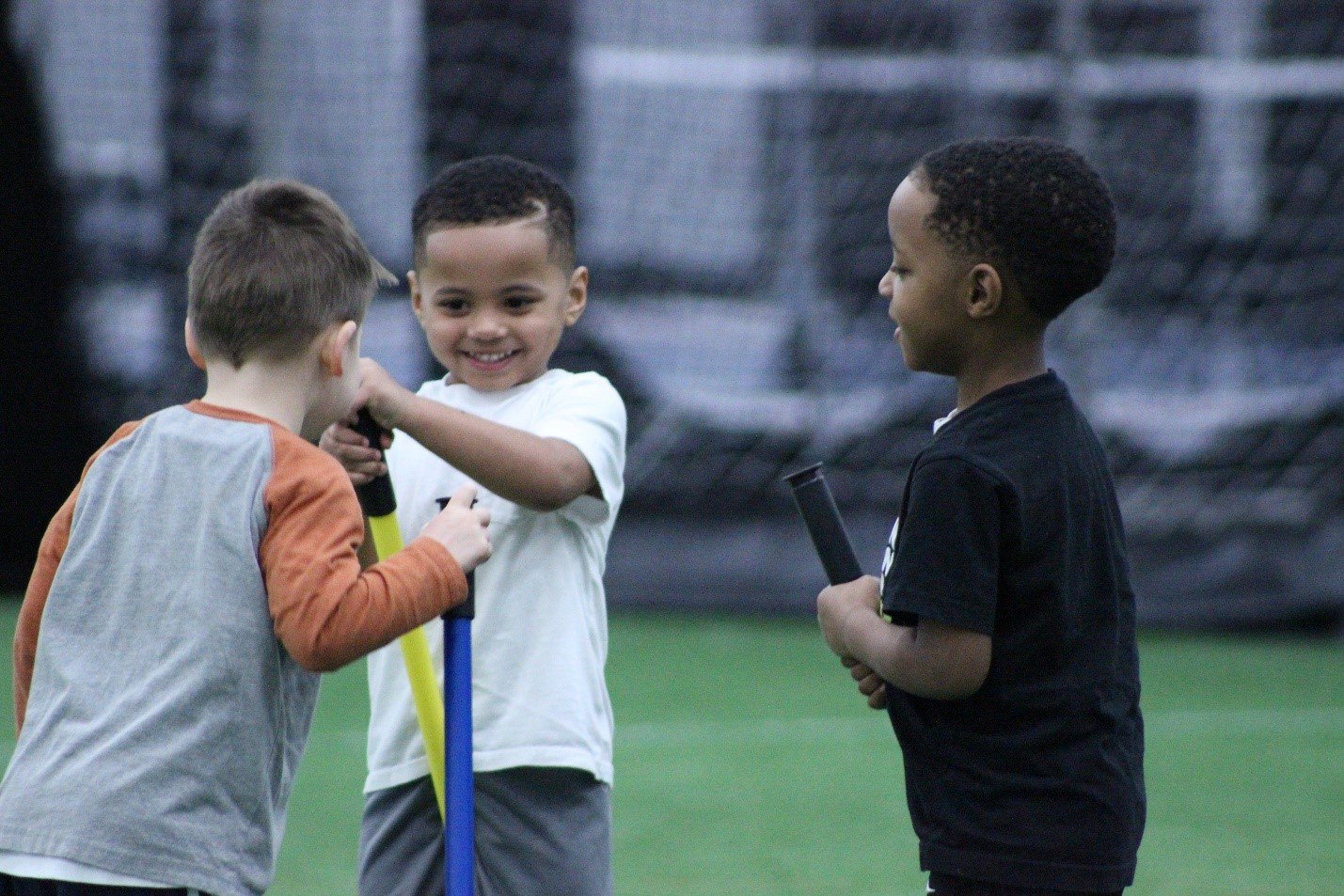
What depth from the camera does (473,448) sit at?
1963 millimetres

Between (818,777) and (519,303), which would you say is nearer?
(519,303)

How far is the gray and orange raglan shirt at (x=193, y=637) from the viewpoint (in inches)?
63.1

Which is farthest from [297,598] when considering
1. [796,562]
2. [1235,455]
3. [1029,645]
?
[1235,455]

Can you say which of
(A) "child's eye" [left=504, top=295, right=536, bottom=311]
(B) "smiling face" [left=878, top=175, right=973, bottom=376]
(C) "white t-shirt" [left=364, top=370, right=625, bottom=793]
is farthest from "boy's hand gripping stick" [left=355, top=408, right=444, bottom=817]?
(B) "smiling face" [left=878, top=175, right=973, bottom=376]

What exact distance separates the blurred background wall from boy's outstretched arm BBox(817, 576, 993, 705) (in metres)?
5.17

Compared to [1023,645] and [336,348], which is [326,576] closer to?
[336,348]

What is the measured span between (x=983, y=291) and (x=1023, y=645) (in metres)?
0.36

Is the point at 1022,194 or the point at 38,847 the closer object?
the point at 38,847

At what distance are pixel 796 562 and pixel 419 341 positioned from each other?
5.61 feet

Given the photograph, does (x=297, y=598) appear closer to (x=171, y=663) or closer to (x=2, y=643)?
(x=171, y=663)

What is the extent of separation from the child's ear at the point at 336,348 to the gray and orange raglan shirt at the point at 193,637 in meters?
0.09

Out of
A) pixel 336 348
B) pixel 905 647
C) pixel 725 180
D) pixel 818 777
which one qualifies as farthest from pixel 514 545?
pixel 725 180

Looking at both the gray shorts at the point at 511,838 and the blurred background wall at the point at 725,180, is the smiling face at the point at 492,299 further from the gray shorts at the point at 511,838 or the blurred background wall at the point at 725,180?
the blurred background wall at the point at 725,180

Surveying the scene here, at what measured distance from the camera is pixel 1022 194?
178 centimetres
